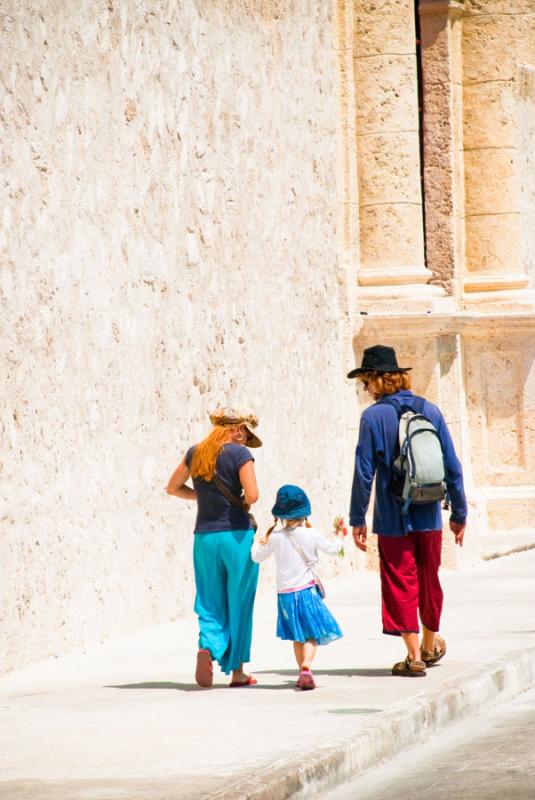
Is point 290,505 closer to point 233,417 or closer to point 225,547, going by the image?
point 225,547

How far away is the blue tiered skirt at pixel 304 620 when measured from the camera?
9.19 meters

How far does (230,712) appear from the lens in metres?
8.37

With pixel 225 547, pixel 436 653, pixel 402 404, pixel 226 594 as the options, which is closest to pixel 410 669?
pixel 436 653

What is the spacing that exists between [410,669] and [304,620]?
635 millimetres

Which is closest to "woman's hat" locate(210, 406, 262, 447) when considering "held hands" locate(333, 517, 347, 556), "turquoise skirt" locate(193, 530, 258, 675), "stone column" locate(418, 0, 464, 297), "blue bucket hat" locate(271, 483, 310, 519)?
"blue bucket hat" locate(271, 483, 310, 519)

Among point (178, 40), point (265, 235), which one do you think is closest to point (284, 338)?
point (265, 235)

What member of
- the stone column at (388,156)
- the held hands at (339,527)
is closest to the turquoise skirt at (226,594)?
the held hands at (339,527)

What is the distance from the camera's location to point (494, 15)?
2002cm

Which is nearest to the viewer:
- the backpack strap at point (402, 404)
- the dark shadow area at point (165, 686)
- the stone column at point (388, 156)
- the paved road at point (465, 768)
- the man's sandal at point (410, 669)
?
the paved road at point (465, 768)

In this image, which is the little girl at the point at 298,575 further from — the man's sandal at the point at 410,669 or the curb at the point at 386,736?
the curb at the point at 386,736

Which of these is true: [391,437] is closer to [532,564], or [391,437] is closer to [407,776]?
[407,776]

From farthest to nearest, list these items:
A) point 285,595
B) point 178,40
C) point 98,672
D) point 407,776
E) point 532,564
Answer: point 532,564 < point 178,40 < point 98,672 < point 285,595 < point 407,776

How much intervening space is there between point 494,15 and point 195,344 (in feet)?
27.8

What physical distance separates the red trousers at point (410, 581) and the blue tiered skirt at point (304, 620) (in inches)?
16.4
